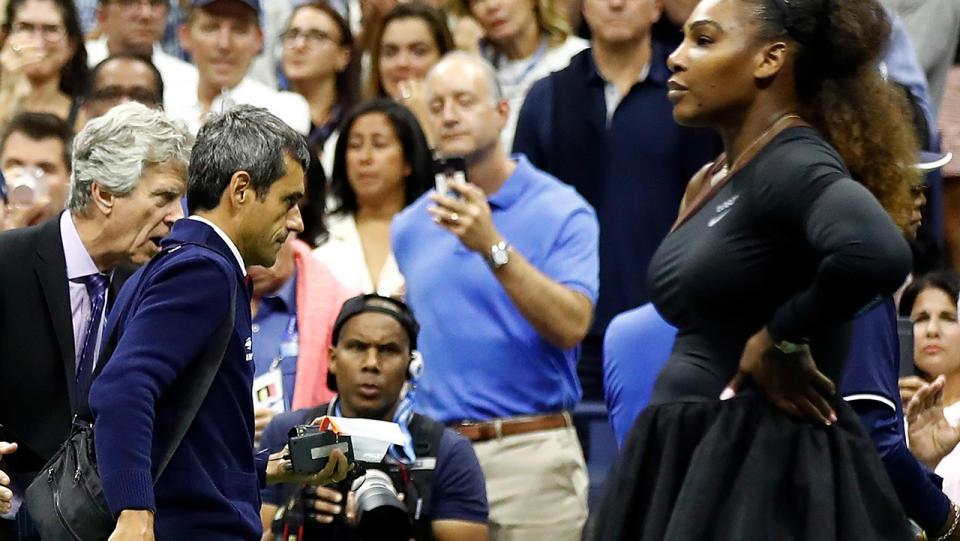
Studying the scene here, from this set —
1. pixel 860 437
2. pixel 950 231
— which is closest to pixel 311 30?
pixel 950 231

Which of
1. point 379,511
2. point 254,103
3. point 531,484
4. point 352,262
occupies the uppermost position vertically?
point 254,103

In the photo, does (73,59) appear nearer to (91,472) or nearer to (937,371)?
(937,371)

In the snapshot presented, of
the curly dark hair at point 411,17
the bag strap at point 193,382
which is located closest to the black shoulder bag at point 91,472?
the bag strap at point 193,382

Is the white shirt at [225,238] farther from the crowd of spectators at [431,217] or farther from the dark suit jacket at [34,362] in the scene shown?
the dark suit jacket at [34,362]

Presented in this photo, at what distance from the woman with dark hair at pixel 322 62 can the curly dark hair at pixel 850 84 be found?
458 centimetres

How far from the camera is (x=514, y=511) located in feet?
18.5

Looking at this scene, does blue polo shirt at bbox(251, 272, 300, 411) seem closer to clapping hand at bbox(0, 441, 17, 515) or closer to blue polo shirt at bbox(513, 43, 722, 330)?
blue polo shirt at bbox(513, 43, 722, 330)

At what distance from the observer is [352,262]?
21.2ft

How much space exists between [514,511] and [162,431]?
2176 mm

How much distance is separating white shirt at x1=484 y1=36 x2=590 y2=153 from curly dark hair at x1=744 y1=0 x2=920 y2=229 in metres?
4.17

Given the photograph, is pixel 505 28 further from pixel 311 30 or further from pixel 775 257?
pixel 775 257

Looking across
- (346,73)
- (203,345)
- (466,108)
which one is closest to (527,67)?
(346,73)

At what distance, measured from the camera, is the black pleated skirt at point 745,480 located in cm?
322

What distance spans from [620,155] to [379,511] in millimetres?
2308
